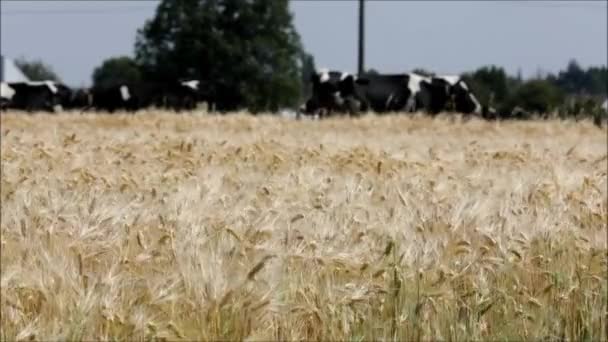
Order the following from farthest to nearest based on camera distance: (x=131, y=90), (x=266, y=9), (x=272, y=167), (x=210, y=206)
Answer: (x=266, y=9), (x=131, y=90), (x=272, y=167), (x=210, y=206)

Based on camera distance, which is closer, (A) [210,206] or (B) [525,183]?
(A) [210,206]

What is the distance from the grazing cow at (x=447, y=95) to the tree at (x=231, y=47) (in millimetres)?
27806

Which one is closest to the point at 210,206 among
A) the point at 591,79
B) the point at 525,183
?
the point at 525,183

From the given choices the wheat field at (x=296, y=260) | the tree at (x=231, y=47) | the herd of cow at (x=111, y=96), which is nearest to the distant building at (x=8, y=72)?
the tree at (x=231, y=47)

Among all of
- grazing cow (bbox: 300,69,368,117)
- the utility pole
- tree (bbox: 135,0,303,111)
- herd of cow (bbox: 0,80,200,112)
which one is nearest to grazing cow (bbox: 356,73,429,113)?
grazing cow (bbox: 300,69,368,117)

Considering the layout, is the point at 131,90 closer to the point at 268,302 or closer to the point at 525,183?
the point at 525,183

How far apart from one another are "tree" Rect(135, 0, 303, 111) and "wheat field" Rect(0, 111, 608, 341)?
196 ft

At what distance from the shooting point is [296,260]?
3.75 metres

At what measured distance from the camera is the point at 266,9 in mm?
73375

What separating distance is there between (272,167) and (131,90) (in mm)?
37855

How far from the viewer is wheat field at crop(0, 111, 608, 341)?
3.15m

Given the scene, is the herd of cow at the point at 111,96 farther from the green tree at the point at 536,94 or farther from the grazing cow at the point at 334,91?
the green tree at the point at 536,94

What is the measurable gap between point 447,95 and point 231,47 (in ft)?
107

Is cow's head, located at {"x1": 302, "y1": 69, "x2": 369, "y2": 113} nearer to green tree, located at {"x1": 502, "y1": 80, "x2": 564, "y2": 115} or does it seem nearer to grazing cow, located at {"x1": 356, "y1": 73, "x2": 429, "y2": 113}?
grazing cow, located at {"x1": 356, "y1": 73, "x2": 429, "y2": 113}
